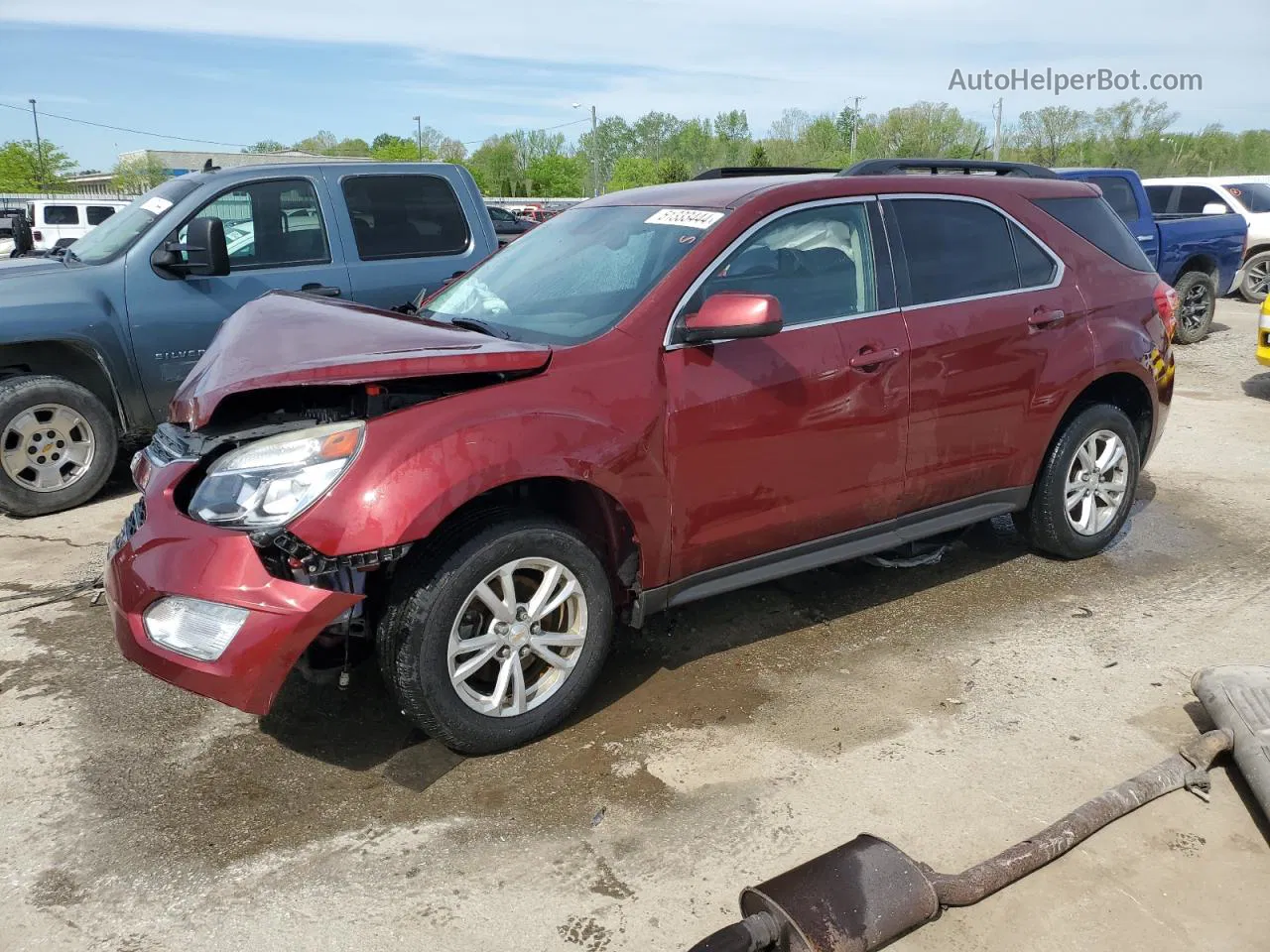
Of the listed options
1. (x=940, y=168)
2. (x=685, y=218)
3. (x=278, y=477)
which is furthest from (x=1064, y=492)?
(x=278, y=477)

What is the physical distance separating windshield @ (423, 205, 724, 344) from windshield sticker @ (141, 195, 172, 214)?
280cm

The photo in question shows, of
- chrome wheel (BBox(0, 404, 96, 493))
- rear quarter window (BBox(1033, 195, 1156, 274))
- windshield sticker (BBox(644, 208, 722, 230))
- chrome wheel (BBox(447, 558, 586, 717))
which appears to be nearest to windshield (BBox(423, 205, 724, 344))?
windshield sticker (BBox(644, 208, 722, 230))

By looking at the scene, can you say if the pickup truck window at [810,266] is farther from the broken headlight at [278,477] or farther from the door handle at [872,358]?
the broken headlight at [278,477]

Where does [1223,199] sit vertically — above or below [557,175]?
below

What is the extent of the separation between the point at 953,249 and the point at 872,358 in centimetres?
77

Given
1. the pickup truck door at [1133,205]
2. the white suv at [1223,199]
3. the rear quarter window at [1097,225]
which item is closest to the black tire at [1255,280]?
the white suv at [1223,199]

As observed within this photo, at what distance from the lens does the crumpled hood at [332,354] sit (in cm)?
286

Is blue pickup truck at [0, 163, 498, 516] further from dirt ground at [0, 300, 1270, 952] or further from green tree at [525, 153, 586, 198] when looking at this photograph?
green tree at [525, 153, 586, 198]

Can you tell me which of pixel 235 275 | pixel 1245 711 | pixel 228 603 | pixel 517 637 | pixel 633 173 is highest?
pixel 633 173

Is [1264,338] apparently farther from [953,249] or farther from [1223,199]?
[1223,199]

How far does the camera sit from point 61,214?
2228 cm

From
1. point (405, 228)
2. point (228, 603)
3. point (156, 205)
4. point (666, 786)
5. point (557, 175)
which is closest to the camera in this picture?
point (228, 603)

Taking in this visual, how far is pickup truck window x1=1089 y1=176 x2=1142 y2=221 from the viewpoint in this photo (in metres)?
10.8

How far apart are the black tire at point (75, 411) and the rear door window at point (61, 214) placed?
19330mm
